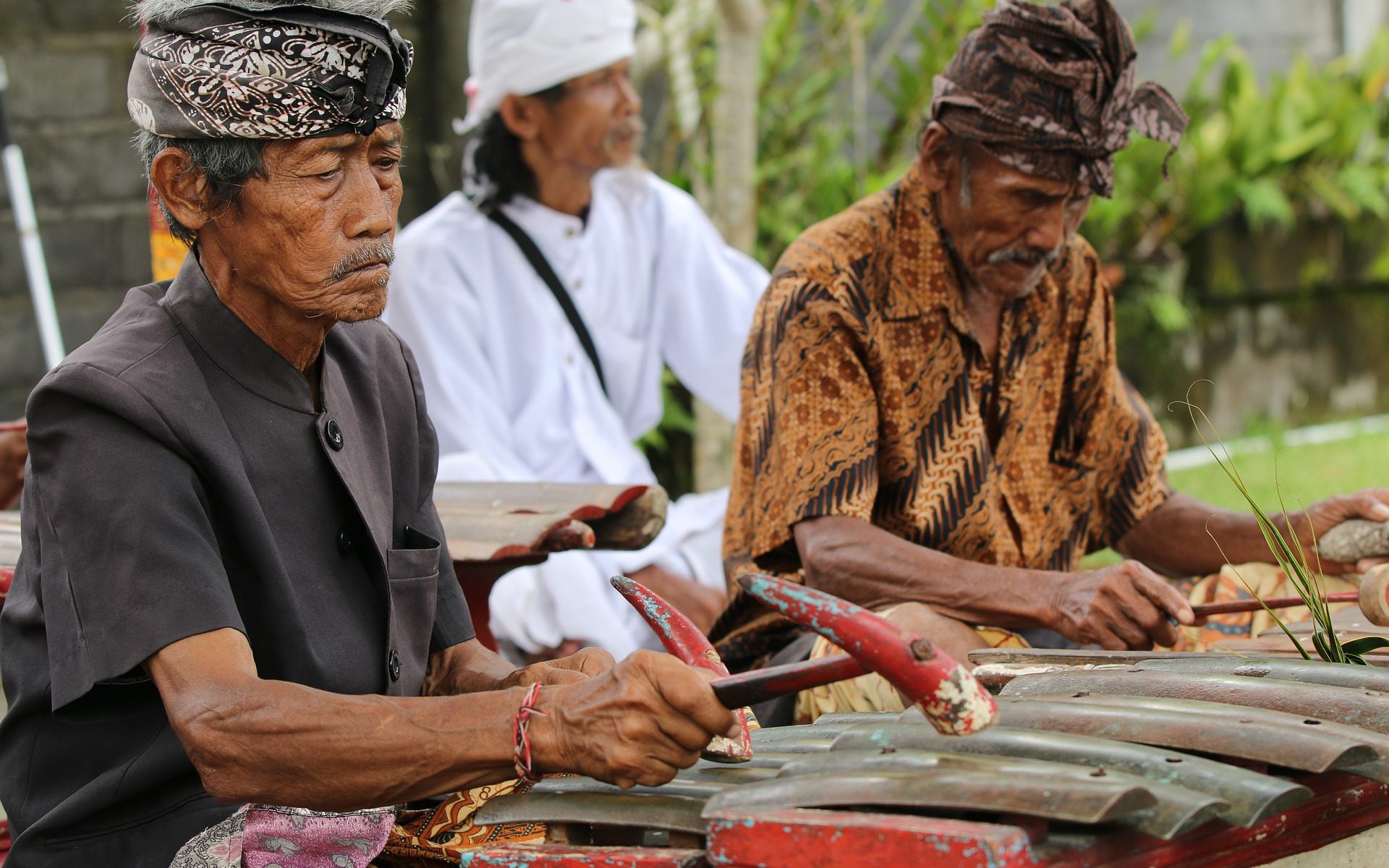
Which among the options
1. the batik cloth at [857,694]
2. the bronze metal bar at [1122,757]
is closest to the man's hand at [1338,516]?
the batik cloth at [857,694]

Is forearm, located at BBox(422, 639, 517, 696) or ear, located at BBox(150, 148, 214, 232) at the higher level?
ear, located at BBox(150, 148, 214, 232)

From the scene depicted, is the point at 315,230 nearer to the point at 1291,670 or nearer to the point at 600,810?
the point at 600,810

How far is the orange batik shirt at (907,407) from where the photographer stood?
3.22 m

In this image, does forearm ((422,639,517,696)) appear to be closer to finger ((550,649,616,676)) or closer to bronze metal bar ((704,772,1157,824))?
finger ((550,649,616,676))

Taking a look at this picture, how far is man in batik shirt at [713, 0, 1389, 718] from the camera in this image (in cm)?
312

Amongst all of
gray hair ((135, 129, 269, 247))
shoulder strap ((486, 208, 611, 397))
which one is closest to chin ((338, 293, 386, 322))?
gray hair ((135, 129, 269, 247))

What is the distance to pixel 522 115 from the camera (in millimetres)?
5035

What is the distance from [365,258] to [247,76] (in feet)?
1.03

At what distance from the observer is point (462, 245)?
495 centimetres

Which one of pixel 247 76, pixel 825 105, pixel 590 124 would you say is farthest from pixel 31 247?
pixel 825 105

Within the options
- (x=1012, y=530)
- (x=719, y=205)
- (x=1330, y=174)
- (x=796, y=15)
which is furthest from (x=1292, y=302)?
(x=1012, y=530)

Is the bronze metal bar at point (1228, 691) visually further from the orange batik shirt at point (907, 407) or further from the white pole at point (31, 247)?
the white pole at point (31, 247)

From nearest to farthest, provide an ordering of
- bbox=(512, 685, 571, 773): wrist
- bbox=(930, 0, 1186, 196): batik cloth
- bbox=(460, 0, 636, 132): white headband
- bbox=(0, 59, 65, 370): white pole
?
bbox=(512, 685, 571, 773): wrist, bbox=(930, 0, 1186, 196): batik cloth, bbox=(460, 0, 636, 132): white headband, bbox=(0, 59, 65, 370): white pole

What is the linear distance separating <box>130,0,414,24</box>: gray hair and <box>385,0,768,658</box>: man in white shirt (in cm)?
235
